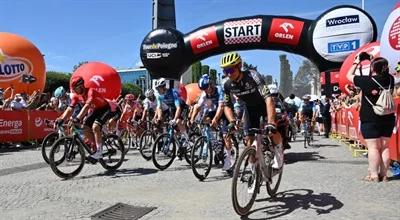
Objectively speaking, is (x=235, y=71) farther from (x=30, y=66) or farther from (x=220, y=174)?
(x=30, y=66)

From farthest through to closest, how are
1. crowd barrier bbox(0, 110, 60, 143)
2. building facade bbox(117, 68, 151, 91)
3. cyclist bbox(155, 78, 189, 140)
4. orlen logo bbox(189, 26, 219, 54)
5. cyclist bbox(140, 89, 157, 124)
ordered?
building facade bbox(117, 68, 151, 91) → orlen logo bbox(189, 26, 219, 54) → crowd barrier bbox(0, 110, 60, 143) → cyclist bbox(140, 89, 157, 124) → cyclist bbox(155, 78, 189, 140)

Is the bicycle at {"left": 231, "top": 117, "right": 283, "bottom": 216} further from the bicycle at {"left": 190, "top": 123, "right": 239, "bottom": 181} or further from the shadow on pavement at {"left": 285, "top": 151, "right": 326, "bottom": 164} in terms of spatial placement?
Answer: the shadow on pavement at {"left": 285, "top": 151, "right": 326, "bottom": 164}

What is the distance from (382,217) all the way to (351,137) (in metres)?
9.11

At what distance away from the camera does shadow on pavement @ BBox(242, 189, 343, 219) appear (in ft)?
18.6

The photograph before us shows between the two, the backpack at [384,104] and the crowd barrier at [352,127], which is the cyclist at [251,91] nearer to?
the backpack at [384,104]

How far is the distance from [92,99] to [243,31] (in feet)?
43.0

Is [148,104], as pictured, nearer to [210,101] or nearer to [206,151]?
[210,101]

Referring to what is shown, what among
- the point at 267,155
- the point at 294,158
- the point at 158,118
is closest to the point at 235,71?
the point at 267,155

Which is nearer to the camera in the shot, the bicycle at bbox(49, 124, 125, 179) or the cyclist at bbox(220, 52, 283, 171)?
the cyclist at bbox(220, 52, 283, 171)

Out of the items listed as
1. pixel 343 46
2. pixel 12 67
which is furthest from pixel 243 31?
pixel 12 67

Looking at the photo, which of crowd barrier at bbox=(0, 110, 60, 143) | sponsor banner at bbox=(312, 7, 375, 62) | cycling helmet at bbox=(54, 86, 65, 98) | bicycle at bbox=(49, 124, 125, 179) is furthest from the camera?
sponsor banner at bbox=(312, 7, 375, 62)

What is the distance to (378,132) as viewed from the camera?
7547mm

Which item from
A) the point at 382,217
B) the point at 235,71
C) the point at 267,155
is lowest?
the point at 382,217

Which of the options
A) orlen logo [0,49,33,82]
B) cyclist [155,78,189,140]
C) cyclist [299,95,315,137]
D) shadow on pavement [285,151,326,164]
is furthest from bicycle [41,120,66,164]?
orlen logo [0,49,33,82]
